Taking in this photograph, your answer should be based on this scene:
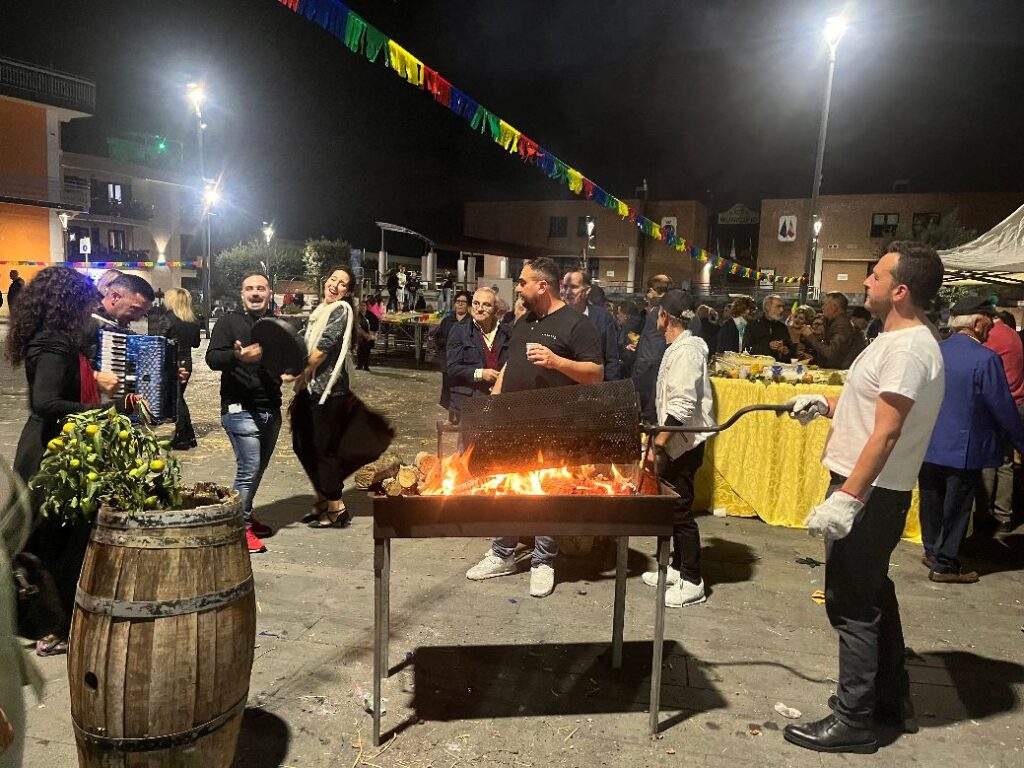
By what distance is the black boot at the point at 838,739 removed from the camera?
2.92 meters

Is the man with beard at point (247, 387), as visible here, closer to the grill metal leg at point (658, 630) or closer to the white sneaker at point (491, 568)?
the white sneaker at point (491, 568)

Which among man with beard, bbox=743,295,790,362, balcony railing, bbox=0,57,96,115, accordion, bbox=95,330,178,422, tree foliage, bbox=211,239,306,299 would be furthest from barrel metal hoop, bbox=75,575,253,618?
tree foliage, bbox=211,239,306,299

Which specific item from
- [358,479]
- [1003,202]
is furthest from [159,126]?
[1003,202]

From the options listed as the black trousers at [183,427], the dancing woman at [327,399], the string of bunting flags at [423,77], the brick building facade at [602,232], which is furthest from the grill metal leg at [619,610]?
the brick building facade at [602,232]

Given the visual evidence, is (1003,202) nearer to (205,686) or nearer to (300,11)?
(300,11)

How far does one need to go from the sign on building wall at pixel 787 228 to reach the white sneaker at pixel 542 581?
41.1 m

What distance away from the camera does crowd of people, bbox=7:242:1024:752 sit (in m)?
2.77

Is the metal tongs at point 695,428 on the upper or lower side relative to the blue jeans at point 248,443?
upper

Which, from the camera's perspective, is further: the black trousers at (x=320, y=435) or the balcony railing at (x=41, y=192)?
the balcony railing at (x=41, y=192)

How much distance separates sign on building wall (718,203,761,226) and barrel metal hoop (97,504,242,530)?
45336 millimetres

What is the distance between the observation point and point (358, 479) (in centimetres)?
641

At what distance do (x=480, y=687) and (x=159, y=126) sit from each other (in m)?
52.6

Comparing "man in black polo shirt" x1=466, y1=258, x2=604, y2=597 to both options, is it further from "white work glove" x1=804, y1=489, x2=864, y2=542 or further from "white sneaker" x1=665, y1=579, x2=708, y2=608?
"white work glove" x1=804, y1=489, x2=864, y2=542

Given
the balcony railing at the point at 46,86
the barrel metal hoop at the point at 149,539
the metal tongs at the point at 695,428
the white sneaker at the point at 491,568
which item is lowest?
the white sneaker at the point at 491,568
